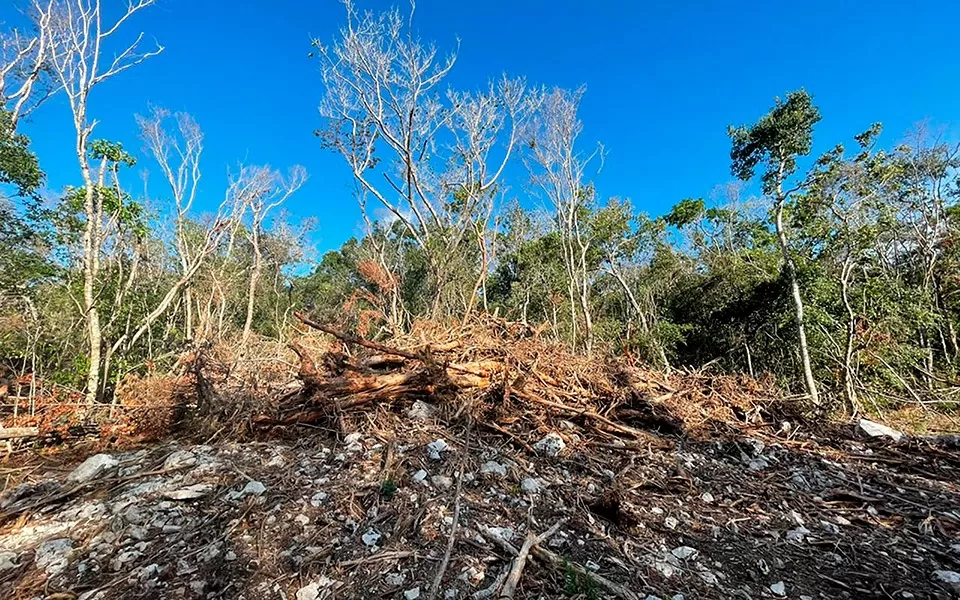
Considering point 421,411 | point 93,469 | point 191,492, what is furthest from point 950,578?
point 93,469

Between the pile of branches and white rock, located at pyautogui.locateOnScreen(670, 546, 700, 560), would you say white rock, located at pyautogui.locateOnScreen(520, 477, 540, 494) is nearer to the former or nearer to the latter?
the pile of branches

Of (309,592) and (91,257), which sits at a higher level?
(91,257)

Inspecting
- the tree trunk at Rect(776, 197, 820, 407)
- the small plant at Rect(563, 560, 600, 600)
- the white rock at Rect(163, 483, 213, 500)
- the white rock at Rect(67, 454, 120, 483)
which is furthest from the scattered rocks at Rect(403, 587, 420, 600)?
the tree trunk at Rect(776, 197, 820, 407)

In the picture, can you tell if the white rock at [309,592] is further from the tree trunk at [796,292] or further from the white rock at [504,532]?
the tree trunk at [796,292]

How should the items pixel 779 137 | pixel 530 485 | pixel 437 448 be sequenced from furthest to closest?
pixel 779 137 < pixel 437 448 < pixel 530 485

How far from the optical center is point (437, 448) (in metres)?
2.92

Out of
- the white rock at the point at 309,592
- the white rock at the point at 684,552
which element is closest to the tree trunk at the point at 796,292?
the white rock at the point at 684,552

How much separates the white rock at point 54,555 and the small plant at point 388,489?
136 centimetres

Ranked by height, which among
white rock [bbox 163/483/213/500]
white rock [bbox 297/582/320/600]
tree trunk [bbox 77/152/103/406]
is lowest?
white rock [bbox 297/582/320/600]

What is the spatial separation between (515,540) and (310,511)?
1.10 metres

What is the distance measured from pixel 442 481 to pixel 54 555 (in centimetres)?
180

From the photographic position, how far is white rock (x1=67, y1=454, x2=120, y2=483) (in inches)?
99.2

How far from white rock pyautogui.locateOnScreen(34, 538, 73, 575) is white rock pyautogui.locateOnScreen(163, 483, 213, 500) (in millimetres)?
425

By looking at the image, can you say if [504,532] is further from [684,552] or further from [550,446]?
[550,446]
